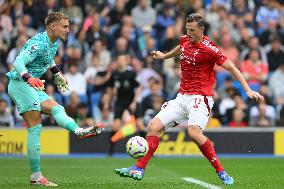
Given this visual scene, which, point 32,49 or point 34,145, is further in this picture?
point 34,145

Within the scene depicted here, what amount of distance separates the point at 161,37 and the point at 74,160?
20.4 ft

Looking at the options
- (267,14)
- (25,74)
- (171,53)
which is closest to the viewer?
(25,74)

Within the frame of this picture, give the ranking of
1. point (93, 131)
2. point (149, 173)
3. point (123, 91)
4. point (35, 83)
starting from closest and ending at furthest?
point (35, 83), point (93, 131), point (149, 173), point (123, 91)

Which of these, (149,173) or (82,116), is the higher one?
(82,116)

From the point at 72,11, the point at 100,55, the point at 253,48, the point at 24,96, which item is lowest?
the point at 24,96

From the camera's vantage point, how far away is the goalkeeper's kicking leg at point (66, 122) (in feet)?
37.8

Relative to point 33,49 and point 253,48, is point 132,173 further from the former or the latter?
point 253,48

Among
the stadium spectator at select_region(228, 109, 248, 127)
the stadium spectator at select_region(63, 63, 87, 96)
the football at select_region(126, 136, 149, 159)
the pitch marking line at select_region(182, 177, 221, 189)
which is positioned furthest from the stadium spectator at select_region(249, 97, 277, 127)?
the football at select_region(126, 136, 149, 159)

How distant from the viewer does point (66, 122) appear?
39.0 ft

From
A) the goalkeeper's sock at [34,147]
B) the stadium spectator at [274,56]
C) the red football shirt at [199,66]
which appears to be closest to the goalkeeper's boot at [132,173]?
the goalkeeper's sock at [34,147]

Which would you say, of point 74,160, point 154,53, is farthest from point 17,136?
point 154,53

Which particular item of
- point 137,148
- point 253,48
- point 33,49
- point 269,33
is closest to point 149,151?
point 137,148

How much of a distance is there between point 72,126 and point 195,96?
6.25 feet

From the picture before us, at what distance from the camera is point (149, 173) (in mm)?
14844
